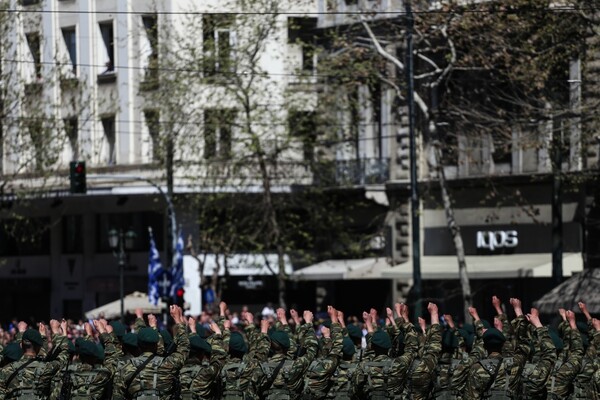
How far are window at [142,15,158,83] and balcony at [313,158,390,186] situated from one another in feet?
16.7

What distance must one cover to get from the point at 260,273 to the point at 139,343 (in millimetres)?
29420

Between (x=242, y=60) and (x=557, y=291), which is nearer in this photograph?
(x=557, y=291)

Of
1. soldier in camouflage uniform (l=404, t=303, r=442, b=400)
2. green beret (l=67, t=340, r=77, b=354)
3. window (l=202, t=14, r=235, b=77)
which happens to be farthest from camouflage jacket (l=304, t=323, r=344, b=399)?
window (l=202, t=14, r=235, b=77)

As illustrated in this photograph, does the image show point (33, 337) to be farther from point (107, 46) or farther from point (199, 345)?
point (107, 46)

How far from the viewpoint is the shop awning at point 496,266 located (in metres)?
42.3

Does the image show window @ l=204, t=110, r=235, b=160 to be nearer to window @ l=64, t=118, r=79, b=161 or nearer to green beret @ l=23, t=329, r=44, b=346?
window @ l=64, t=118, r=79, b=161

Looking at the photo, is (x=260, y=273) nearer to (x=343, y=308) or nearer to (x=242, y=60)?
(x=343, y=308)

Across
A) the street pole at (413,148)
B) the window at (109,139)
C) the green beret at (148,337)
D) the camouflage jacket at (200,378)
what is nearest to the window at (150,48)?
the window at (109,139)

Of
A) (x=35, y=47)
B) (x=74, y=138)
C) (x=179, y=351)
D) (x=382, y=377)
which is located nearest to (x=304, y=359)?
(x=382, y=377)

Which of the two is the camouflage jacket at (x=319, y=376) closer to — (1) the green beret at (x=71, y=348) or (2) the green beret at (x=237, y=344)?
(2) the green beret at (x=237, y=344)

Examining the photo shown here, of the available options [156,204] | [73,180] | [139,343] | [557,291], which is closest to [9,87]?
[73,180]

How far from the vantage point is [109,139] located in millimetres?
52125

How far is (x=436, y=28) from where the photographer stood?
40.5 metres

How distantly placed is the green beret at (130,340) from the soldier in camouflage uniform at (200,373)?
102cm
